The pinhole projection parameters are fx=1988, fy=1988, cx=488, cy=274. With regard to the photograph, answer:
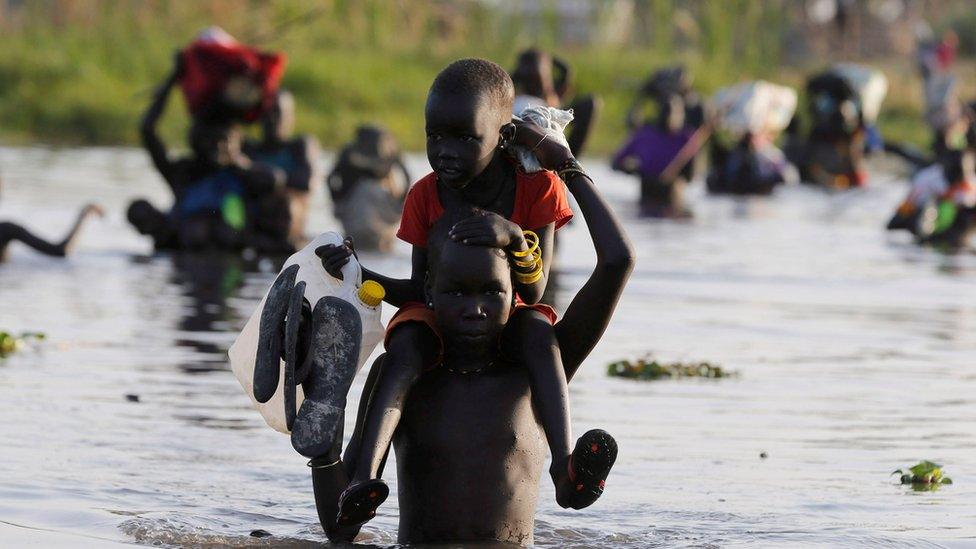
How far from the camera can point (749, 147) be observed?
25.3 m

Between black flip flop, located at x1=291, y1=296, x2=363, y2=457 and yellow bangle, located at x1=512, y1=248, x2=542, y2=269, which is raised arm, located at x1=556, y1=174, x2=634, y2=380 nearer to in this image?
yellow bangle, located at x1=512, y1=248, x2=542, y2=269

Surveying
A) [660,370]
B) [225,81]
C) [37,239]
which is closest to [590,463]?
[660,370]

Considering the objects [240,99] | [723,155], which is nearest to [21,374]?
[240,99]

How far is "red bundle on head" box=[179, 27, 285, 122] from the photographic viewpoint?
1393 centimetres

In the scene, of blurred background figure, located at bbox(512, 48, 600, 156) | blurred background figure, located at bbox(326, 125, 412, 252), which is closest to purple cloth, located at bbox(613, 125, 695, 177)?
blurred background figure, located at bbox(326, 125, 412, 252)

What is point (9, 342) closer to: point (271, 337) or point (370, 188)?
point (271, 337)

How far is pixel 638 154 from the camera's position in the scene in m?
22.0

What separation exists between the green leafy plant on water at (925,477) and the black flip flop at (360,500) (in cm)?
223

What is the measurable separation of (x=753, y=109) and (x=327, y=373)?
2067 cm

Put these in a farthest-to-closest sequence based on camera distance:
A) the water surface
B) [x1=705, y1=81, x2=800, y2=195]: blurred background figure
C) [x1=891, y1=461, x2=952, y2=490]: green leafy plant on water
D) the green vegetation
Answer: the green vegetation, [x1=705, y1=81, x2=800, y2=195]: blurred background figure, [x1=891, y1=461, x2=952, y2=490]: green leafy plant on water, the water surface

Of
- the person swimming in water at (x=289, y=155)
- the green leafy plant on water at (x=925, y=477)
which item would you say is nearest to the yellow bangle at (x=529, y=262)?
the green leafy plant on water at (x=925, y=477)

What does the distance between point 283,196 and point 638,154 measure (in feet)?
27.0

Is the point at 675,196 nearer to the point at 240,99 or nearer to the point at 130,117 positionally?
the point at 240,99

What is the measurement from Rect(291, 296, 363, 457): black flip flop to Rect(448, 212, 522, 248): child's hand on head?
402 mm
